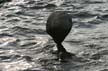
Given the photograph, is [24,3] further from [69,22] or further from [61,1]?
[69,22]

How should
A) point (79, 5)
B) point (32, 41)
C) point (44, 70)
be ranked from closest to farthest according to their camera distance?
point (44, 70)
point (32, 41)
point (79, 5)

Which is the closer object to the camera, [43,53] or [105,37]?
[43,53]

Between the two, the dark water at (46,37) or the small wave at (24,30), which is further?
the small wave at (24,30)

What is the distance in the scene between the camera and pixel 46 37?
9.35 metres

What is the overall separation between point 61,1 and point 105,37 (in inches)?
169

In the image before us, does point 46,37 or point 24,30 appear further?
point 24,30

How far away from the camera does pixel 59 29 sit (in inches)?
287

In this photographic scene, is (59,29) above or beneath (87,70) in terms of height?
above

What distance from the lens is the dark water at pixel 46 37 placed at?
745 cm

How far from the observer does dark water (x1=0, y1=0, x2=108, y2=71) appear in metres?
7.45

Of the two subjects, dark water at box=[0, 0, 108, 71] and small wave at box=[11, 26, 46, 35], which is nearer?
dark water at box=[0, 0, 108, 71]

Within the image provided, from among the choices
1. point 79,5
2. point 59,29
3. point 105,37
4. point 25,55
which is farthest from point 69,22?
point 79,5

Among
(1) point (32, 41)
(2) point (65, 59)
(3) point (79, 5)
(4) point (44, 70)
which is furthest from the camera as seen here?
(3) point (79, 5)

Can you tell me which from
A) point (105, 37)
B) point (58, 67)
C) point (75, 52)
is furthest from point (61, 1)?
point (58, 67)
